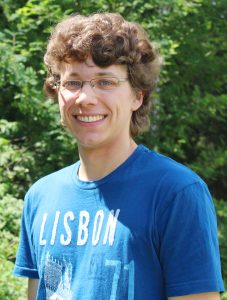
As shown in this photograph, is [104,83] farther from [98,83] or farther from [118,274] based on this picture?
[118,274]

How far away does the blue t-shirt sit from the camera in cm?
216

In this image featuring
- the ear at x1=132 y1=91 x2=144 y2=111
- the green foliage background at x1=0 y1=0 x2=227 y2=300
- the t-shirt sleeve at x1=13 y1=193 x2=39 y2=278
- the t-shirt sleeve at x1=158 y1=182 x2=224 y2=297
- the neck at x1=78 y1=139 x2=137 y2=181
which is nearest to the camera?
the t-shirt sleeve at x1=158 y1=182 x2=224 y2=297

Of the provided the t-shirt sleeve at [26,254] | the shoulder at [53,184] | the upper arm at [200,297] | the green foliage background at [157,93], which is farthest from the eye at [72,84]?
the green foliage background at [157,93]

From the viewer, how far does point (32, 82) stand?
5.35m

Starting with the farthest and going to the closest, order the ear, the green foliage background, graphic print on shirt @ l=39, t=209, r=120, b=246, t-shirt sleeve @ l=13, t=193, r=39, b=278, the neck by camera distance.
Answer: the green foliage background < t-shirt sleeve @ l=13, t=193, r=39, b=278 < the ear < the neck < graphic print on shirt @ l=39, t=209, r=120, b=246

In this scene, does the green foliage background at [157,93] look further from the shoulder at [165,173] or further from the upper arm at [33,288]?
the shoulder at [165,173]

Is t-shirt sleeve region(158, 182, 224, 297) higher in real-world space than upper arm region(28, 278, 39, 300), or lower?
higher

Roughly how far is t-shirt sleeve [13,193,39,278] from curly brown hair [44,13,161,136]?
51 cm

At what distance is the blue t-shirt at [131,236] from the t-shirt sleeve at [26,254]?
129 mm

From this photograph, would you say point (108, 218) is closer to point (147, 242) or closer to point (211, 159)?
point (147, 242)

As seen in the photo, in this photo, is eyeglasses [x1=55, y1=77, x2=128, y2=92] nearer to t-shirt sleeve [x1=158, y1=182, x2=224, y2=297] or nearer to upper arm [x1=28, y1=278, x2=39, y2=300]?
t-shirt sleeve [x1=158, y1=182, x2=224, y2=297]

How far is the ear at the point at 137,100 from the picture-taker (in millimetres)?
2535

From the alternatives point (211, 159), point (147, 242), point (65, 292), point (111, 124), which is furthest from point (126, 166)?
point (211, 159)

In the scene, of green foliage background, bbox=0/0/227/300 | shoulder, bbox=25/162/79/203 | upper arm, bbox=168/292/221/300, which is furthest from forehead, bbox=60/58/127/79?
green foliage background, bbox=0/0/227/300
